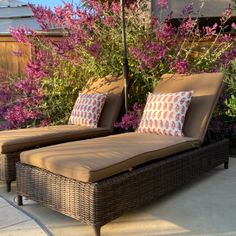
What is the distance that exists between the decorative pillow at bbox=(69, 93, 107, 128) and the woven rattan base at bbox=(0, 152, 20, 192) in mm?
1194

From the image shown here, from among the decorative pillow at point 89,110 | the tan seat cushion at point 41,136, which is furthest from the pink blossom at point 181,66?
the tan seat cushion at point 41,136

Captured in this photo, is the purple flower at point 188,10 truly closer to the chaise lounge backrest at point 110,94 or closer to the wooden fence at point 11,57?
the chaise lounge backrest at point 110,94

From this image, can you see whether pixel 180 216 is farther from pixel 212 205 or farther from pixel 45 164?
pixel 45 164

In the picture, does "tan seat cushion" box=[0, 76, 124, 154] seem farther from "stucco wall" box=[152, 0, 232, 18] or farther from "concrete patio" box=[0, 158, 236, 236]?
"stucco wall" box=[152, 0, 232, 18]

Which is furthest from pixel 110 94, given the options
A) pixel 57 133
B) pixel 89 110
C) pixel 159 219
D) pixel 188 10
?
pixel 159 219

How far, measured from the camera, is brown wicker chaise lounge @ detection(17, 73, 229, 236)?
2.68 m

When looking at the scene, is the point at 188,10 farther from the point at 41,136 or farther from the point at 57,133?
the point at 41,136

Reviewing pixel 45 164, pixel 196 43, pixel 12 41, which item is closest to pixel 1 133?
pixel 45 164

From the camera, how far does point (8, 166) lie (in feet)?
11.7

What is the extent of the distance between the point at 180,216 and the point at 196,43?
9.34 ft

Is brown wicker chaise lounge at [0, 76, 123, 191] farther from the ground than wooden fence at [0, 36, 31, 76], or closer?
closer

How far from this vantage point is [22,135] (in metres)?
3.85

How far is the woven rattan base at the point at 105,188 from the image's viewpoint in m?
2.65

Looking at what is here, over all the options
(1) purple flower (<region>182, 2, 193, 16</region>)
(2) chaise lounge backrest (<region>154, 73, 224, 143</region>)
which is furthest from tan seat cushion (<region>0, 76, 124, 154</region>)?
(1) purple flower (<region>182, 2, 193, 16</region>)
